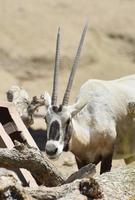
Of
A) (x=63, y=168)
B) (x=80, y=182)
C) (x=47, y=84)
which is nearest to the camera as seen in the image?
(x=80, y=182)

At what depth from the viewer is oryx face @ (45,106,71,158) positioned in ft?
25.4

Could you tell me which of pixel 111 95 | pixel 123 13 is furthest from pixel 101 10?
pixel 111 95

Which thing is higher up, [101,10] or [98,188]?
[101,10]

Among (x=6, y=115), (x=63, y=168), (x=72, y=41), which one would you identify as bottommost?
(x=63, y=168)

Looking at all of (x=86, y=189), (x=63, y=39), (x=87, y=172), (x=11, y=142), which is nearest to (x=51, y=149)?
(x=11, y=142)

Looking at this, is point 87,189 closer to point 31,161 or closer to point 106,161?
point 31,161

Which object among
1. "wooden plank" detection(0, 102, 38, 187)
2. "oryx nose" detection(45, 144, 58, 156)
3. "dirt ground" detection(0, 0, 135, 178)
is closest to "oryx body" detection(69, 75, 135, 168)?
"oryx nose" detection(45, 144, 58, 156)

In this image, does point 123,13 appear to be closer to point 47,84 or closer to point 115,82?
point 47,84

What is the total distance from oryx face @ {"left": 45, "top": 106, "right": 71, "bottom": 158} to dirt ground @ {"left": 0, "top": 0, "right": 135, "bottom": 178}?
7586 millimetres

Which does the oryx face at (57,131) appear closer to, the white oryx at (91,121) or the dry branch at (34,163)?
the white oryx at (91,121)

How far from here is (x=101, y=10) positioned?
733 inches

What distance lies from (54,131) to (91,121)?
785mm

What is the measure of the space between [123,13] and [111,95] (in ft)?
32.4

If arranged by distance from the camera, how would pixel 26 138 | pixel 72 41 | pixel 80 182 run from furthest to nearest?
1. pixel 72 41
2. pixel 26 138
3. pixel 80 182
